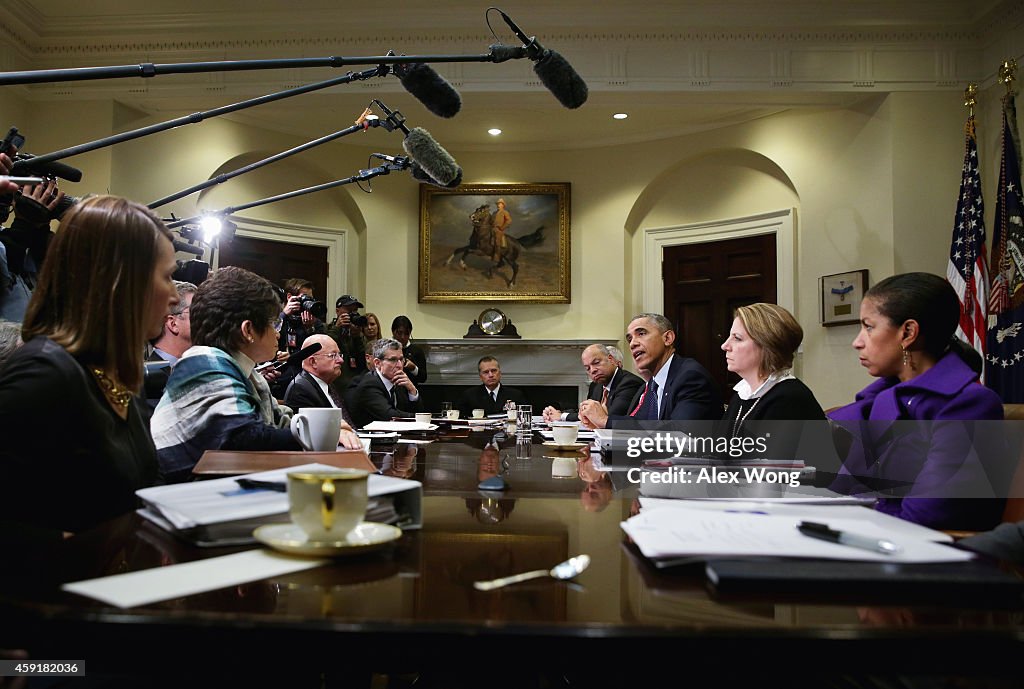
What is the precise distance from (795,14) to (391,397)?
13.3 ft

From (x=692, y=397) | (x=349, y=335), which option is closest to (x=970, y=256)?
(x=692, y=397)

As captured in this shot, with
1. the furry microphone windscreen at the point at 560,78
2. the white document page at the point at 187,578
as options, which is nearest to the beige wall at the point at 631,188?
the furry microphone windscreen at the point at 560,78

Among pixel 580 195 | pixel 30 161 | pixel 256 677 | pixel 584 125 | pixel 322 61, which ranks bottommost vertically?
pixel 256 677

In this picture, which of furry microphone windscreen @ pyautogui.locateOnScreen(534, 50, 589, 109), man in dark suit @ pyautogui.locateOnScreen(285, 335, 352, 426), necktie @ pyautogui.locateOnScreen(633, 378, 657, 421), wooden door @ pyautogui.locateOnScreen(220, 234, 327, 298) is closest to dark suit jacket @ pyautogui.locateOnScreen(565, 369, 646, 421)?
necktie @ pyautogui.locateOnScreen(633, 378, 657, 421)

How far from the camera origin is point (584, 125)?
6992mm

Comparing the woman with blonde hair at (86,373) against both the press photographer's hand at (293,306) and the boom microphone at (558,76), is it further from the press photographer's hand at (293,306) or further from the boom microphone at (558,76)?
the press photographer's hand at (293,306)

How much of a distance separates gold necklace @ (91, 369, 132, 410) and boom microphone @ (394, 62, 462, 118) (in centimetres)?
119

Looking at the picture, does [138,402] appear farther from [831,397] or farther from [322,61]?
[831,397]

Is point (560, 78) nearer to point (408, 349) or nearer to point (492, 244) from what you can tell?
point (408, 349)

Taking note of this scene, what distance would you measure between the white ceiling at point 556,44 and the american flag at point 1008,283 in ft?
3.74

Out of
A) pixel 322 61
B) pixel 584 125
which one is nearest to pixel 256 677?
pixel 322 61

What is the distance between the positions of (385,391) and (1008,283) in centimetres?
392

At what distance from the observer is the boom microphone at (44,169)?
172cm

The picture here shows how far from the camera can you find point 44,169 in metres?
1.96
